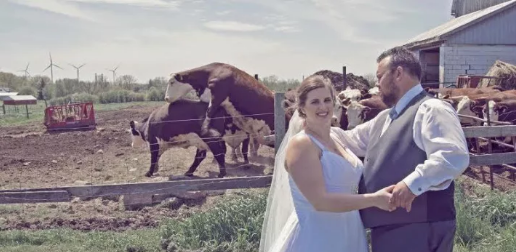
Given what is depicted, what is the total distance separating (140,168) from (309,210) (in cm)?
833

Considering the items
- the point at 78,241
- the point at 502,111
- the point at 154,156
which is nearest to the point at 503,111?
the point at 502,111

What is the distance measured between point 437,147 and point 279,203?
1.19 m

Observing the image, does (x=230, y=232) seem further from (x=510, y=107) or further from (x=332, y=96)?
(x=510, y=107)

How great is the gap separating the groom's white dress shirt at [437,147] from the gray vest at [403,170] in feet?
0.17

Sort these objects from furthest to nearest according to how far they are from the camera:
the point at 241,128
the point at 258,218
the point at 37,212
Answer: the point at 241,128, the point at 37,212, the point at 258,218

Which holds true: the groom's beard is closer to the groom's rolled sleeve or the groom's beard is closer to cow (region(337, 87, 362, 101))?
the groom's rolled sleeve

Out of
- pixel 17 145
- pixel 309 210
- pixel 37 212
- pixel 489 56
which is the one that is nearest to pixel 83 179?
pixel 37 212

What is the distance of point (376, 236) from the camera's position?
2.88m

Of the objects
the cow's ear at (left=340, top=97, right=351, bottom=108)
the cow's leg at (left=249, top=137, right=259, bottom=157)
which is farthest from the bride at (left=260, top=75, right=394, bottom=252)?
the cow's leg at (left=249, top=137, right=259, bottom=157)

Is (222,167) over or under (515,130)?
under

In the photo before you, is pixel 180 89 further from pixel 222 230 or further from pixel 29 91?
pixel 29 91

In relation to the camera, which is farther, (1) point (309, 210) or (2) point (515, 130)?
(2) point (515, 130)

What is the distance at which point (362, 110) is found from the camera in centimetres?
959

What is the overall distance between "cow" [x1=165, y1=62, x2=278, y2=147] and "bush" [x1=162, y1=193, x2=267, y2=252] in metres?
4.47
